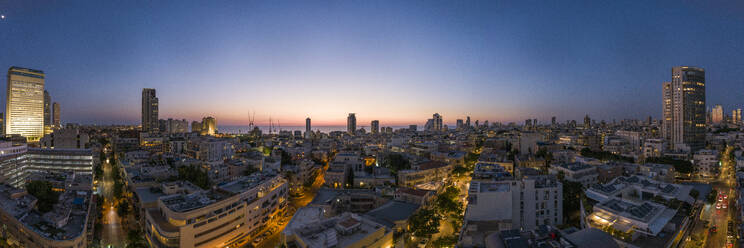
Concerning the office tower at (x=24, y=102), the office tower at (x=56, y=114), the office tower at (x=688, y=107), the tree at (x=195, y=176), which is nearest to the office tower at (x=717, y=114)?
the office tower at (x=688, y=107)

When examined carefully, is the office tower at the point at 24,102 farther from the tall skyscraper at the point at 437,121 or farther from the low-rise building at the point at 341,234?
the tall skyscraper at the point at 437,121

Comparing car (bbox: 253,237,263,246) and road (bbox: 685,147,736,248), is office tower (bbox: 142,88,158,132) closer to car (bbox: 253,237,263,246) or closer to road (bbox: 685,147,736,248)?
car (bbox: 253,237,263,246)

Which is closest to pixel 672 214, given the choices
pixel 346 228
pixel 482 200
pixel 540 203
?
pixel 540 203

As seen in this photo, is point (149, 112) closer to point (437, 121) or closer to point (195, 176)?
point (195, 176)

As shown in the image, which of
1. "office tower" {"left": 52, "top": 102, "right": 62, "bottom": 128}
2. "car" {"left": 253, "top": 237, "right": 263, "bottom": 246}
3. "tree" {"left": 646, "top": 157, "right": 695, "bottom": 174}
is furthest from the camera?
"office tower" {"left": 52, "top": 102, "right": 62, "bottom": 128}

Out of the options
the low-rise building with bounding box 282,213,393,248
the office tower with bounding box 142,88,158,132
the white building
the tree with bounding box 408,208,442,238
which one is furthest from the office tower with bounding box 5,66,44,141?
the white building

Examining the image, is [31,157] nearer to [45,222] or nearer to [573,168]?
[45,222]

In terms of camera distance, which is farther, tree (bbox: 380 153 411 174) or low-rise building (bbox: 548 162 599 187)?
tree (bbox: 380 153 411 174)
